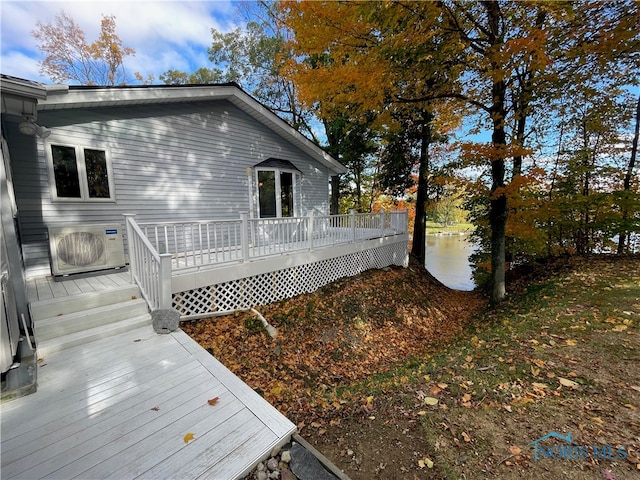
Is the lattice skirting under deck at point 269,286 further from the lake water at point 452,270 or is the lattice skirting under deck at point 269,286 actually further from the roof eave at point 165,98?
the lake water at point 452,270

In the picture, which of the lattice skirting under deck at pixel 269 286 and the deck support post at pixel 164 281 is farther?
the lattice skirting under deck at pixel 269 286

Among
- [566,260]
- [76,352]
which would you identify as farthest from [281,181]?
[566,260]

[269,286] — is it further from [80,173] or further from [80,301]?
[80,173]

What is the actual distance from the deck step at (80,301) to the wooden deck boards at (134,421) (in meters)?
0.77

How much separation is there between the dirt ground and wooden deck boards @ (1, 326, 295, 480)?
0.77 metres

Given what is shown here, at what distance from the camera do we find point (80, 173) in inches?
221

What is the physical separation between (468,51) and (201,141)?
742 cm

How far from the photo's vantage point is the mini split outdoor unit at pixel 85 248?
4621mm

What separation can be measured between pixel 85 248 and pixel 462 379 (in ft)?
21.3

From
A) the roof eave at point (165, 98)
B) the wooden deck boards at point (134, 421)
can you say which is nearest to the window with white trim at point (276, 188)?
the roof eave at point (165, 98)

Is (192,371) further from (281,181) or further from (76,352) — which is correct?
(281,181)

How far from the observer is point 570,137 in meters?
9.43

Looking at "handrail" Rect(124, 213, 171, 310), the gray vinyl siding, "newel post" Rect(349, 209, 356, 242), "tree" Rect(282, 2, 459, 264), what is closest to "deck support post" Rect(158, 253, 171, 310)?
"handrail" Rect(124, 213, 171, 310)

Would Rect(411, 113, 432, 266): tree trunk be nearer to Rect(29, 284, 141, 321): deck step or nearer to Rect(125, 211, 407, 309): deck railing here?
Rect(125, 211, 407, 309): deck railing
